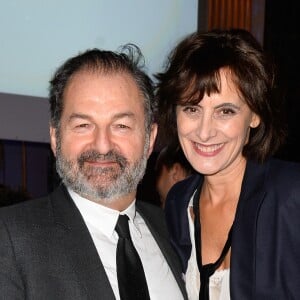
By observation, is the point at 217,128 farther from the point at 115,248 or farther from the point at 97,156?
the point at 115,248

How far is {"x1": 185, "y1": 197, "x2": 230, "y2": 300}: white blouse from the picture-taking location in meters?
2.11

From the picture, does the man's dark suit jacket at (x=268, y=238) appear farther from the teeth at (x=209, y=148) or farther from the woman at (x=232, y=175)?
the teeth at (x=209, y=148)

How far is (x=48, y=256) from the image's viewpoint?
168 centimetres

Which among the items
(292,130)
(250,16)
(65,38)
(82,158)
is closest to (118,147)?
(82,158)

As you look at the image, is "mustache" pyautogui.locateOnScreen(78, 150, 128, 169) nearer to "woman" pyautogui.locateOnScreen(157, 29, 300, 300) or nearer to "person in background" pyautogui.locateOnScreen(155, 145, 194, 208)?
"woman" pyautogui.locateOnScreen(157, 29, 300, 300)

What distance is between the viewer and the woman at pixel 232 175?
75.8 inches

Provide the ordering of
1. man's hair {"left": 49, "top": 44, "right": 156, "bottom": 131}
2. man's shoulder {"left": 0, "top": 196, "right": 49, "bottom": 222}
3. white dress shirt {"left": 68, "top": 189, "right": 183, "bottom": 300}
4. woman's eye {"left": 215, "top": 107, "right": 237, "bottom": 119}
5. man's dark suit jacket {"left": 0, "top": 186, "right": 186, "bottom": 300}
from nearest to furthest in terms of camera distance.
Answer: man's dark suit jacket {"left": 0, "top": 186, "right": 186, "bottom": 300} < man's shoulder {"left": 0, "top": 196, "right": 49, "bottom": 222} < white dress shirt {"left": 68, "top": 189, "right": 183, "bottom": 300} < man's hair {"left": 49, "top": 44, "right": 156, "bottom": 131} < woman's eye {"left": 215, "top": 107, "right": 237, "bottom": 119}

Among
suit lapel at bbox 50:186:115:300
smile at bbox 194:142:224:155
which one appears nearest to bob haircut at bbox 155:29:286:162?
smile at bbox 194:142:224:155

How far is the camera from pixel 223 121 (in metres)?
2.14

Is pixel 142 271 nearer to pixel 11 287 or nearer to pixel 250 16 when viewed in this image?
pixel 11 287

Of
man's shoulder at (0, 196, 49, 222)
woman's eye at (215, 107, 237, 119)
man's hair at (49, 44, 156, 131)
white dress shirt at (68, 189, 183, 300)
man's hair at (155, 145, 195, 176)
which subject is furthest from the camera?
man's hair at (155, 145, 195, 176)

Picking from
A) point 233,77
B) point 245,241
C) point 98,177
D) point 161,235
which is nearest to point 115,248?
point 98,177

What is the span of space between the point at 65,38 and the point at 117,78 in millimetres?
1337

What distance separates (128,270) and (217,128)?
66 centimetres
